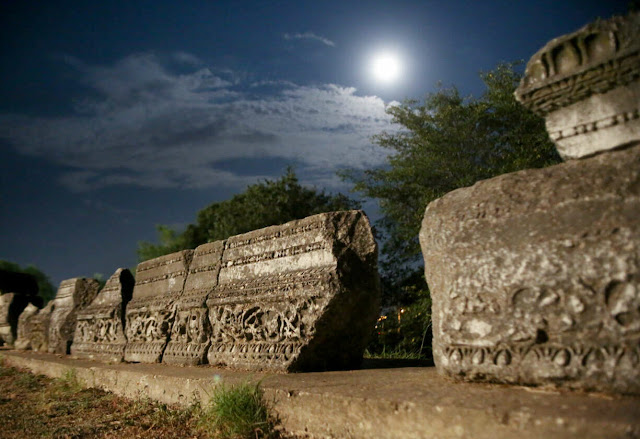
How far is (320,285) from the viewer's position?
3074 mm

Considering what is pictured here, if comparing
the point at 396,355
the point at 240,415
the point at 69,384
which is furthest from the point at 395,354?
the point at 240,415

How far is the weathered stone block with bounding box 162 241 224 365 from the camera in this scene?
393 centimetres

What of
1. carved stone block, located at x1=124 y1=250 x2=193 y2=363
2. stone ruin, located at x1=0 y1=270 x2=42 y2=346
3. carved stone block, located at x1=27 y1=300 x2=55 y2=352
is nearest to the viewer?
carved stone block, located at x1=124 y1=250 x2=193 y2=363

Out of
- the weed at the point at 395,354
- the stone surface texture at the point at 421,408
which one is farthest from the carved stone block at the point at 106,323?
the weed at the point at 395,354

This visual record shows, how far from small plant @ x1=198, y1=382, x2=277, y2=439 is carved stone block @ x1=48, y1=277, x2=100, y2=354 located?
15.3 ft

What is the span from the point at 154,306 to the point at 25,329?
→ 418 centimetres

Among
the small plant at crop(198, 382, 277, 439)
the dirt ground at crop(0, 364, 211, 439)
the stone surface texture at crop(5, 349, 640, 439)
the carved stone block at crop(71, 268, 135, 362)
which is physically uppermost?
the carved stone block at crop(71, 268, 135, 362)

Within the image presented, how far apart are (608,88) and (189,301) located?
3.52m

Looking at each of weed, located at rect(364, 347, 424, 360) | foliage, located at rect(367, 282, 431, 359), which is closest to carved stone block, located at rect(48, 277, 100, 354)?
weed, located at rect(364, 347, 424, 360)

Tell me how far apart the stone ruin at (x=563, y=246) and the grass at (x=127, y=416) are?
992 millimetres

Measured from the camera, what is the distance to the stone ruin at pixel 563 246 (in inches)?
67.0

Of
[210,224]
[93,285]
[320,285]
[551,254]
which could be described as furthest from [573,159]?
[210,224]

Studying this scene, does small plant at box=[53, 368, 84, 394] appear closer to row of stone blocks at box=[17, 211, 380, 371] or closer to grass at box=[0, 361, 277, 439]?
grass at box=[0, 361, 277, 439]

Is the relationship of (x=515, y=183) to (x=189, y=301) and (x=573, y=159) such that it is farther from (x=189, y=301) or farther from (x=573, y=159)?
(x=189, y=301)
